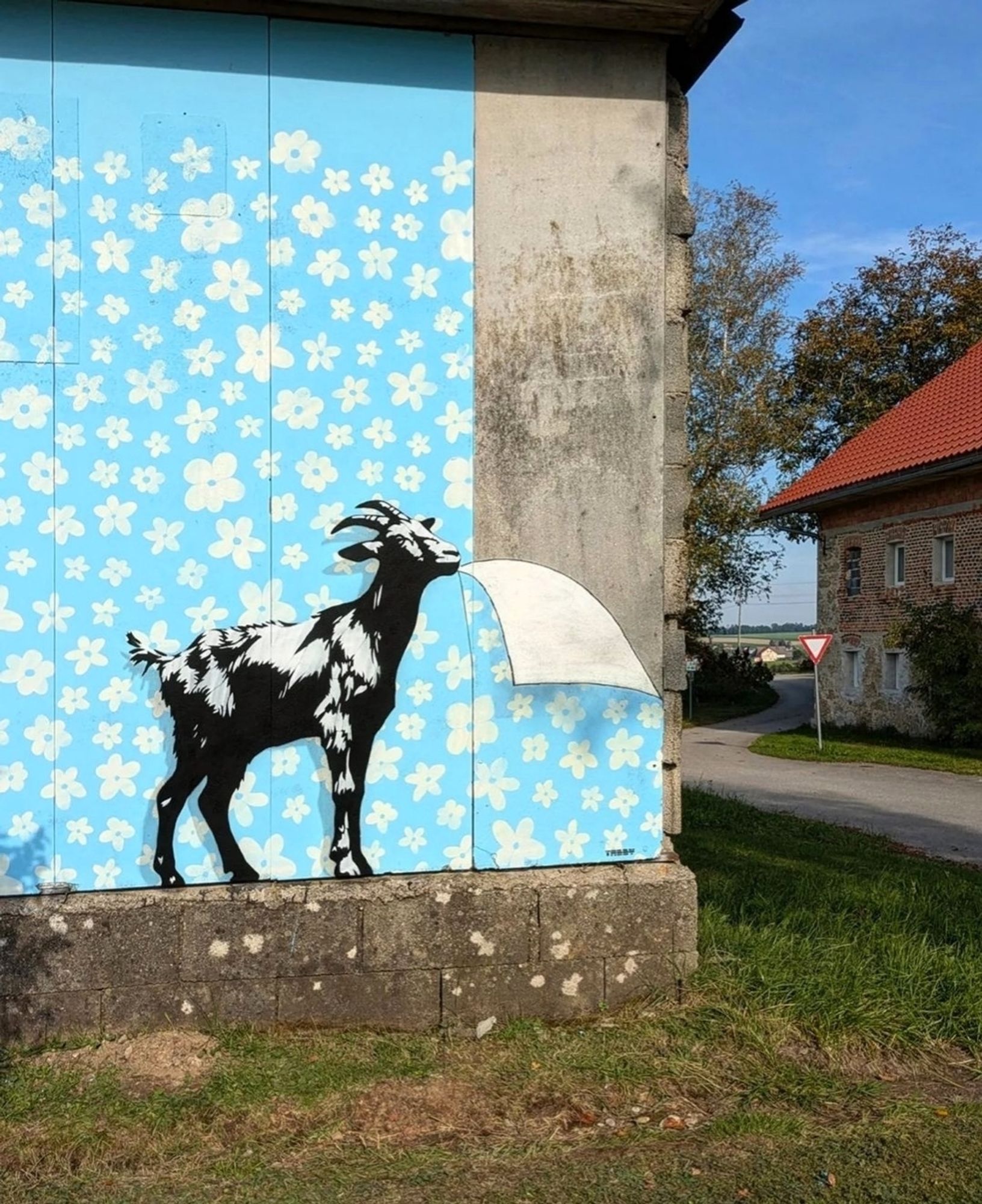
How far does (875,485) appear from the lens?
22562 mm

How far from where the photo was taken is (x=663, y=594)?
539 cm

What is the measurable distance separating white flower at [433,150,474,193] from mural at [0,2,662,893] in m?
0.01

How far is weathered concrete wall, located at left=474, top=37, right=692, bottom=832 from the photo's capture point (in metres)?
5.25

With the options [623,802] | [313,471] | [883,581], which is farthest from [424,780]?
[883,581]

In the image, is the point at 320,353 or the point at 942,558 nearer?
the point at 320,353

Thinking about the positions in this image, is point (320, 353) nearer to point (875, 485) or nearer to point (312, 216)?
point (312, 216)

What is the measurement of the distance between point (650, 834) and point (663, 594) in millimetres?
1191

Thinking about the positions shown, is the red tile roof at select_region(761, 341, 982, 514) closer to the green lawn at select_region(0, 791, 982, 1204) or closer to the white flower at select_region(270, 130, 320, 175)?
the green lawn at select_region(0, 791, 982, 1204)

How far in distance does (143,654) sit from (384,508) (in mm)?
1297

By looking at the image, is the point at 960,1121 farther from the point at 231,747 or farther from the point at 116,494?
the point at 116,494

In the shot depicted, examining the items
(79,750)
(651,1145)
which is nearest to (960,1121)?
(651,1145)

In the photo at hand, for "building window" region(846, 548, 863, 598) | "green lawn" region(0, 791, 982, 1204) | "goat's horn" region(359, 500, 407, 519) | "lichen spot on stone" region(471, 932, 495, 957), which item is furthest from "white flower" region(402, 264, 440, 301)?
"building window" region(846, 548, 863, 598)

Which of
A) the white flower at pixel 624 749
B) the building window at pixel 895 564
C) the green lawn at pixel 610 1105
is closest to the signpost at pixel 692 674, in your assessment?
the building window at pixel 895 564

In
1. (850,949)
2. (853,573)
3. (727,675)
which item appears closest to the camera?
(850,949)
